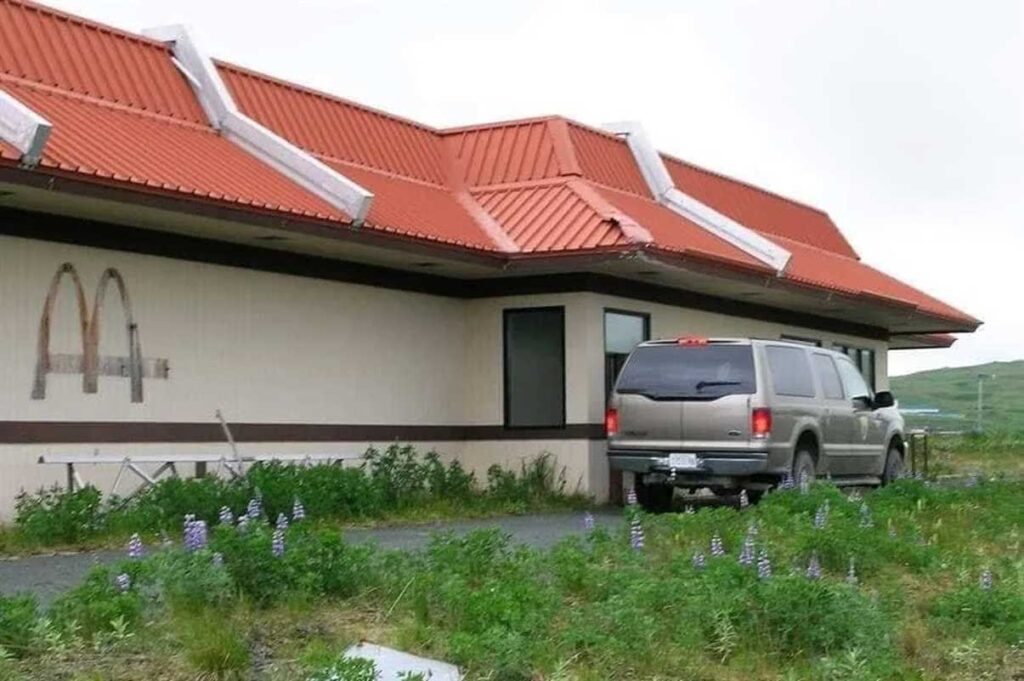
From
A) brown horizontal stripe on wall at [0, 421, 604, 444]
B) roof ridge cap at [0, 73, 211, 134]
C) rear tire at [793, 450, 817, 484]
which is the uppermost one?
roof ridge cap at [0, 73, 211, 134]

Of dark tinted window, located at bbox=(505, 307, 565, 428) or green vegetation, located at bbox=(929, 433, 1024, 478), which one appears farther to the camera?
green vegetation, located at bbox=(929, 433, 1024, 478)

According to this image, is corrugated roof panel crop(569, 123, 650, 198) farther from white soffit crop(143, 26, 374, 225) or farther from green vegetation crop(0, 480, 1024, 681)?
green vegetation crop(0, 480, 1024, 681)

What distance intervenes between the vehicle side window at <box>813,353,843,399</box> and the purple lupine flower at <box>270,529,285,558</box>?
437 inches

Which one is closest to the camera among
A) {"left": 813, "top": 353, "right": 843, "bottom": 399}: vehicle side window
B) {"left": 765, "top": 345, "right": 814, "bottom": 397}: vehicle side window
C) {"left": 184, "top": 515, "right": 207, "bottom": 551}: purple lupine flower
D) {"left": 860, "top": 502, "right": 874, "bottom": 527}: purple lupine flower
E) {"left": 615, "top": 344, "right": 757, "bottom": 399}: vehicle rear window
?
{"left": 184, "top": 515, "right": 207, "bottom": 551}: purple lupine flower

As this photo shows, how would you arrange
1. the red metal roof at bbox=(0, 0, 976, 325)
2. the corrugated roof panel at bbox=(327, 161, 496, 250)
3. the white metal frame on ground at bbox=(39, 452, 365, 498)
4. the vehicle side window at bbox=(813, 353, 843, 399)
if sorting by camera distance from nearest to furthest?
the white metal frame on ground at bbox=(39, 452, 365, 498) < the red metal roof at bbox=(0, 0, 976, 325) < the corrugated roof panel at bbox=(327, 161, 496, 250) < the vehicle side window at bbox=(813, 353, 843, 399)

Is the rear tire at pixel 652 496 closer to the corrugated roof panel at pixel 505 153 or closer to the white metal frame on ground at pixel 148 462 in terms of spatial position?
the white metal frame on ground at pixel 148 462

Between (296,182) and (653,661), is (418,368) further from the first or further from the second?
(653,661)

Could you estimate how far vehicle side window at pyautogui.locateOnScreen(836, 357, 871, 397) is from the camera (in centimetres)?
1917

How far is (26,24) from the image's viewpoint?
16.0 metres

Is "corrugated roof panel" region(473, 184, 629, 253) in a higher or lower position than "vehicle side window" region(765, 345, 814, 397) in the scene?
higher

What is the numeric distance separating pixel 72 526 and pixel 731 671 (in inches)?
285

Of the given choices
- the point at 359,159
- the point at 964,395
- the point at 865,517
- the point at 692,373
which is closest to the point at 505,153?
the point at 359,159

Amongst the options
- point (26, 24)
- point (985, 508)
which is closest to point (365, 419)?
point (26, 24)

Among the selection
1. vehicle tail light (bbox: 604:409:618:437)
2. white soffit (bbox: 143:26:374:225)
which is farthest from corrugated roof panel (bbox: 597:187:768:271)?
white soffit (bbox: 143:26:374:225)
